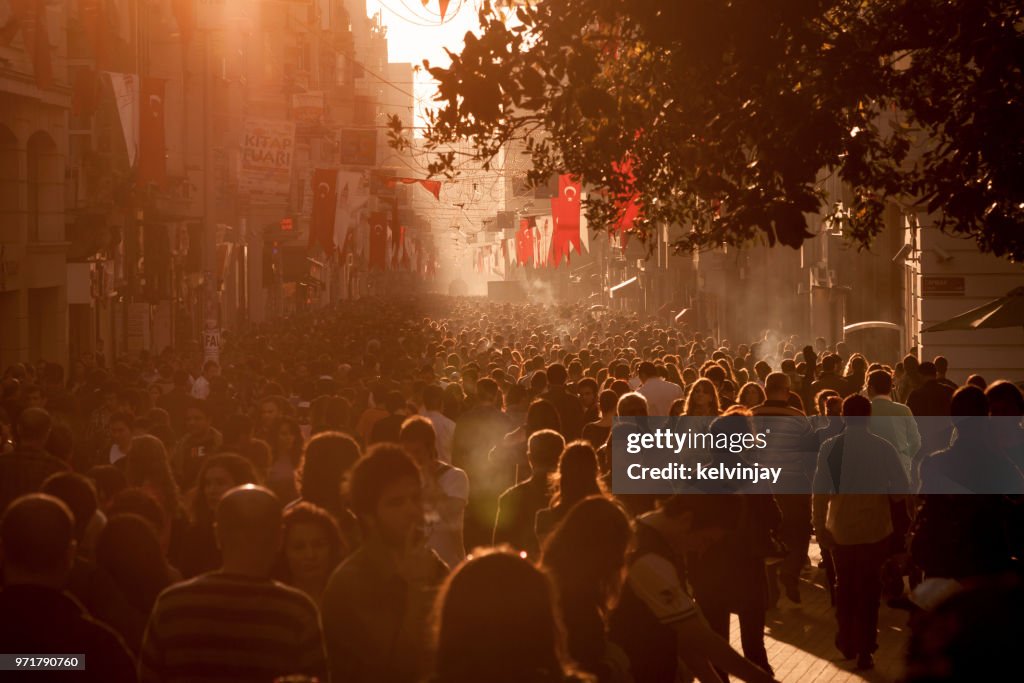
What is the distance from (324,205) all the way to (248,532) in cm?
4185

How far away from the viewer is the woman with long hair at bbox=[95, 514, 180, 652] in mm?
6156

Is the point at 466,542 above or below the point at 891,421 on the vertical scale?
below

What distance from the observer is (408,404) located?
13102 millimetres

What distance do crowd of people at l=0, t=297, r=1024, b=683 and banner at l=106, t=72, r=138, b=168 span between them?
14752 mm

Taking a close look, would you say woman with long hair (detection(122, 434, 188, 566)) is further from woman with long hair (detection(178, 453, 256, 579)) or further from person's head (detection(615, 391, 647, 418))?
person's head (detection(615, 391, 647, 418))

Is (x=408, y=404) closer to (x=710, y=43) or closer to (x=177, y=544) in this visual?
(x=710, y=43)

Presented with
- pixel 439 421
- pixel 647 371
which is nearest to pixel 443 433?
pixel 439 421

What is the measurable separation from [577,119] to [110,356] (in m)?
29.5

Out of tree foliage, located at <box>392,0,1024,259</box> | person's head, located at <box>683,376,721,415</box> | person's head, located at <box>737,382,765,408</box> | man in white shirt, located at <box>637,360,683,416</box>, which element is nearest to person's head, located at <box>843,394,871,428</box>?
tree foliage, located at <box>392,0,1024,259</box>

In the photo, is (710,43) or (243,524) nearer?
(243,524)

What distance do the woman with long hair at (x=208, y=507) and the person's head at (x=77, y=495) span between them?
480mm

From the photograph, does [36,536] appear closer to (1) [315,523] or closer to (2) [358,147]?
(1) [315,523]

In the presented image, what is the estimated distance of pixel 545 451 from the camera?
28.0 ft

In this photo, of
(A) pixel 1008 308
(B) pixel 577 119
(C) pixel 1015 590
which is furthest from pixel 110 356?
(C) pixel 1015 590
